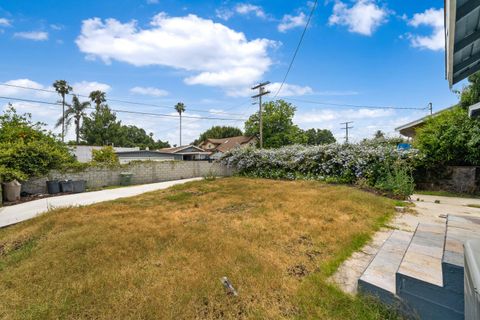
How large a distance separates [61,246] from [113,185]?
8.57m

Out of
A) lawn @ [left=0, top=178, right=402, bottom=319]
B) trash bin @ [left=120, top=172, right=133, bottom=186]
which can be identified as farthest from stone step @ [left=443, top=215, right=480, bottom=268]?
trash bin @ [left=120, top=172, right=133, bottom=186]

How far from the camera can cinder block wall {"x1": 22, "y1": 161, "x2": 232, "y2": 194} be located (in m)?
8.58

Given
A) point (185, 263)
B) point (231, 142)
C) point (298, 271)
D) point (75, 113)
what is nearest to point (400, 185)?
point (298, 271)

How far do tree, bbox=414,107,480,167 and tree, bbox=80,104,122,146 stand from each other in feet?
110

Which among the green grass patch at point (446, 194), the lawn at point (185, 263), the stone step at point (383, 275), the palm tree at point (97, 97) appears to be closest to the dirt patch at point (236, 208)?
the lawn at point (185, 263)

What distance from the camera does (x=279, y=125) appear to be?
87.4 ft

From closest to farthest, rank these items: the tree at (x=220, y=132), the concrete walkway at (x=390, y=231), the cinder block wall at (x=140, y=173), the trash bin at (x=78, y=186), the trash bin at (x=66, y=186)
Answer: the concrete walkway at (x=390, y=231)
the cinder block wall at (x=140, y=173)
the trash bin at (x=66, y=186)
the trash bin at (x=78, y=186)
the tree at (x=220, y=132)

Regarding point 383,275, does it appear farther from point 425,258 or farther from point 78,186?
point 78,186

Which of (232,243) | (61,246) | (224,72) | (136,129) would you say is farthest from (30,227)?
(136,129)

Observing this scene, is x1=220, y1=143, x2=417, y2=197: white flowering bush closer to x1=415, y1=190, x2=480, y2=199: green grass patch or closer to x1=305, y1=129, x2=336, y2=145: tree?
x1=415, y1=190, x2=480, y2=199: green grass patch

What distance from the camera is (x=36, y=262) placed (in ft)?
→ 8.79

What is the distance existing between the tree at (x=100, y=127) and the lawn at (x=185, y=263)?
30.9m

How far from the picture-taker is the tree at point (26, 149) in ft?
24.9

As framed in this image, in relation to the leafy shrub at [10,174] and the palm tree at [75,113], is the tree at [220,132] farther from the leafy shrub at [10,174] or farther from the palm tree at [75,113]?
the leafy shrub at [10,174]
